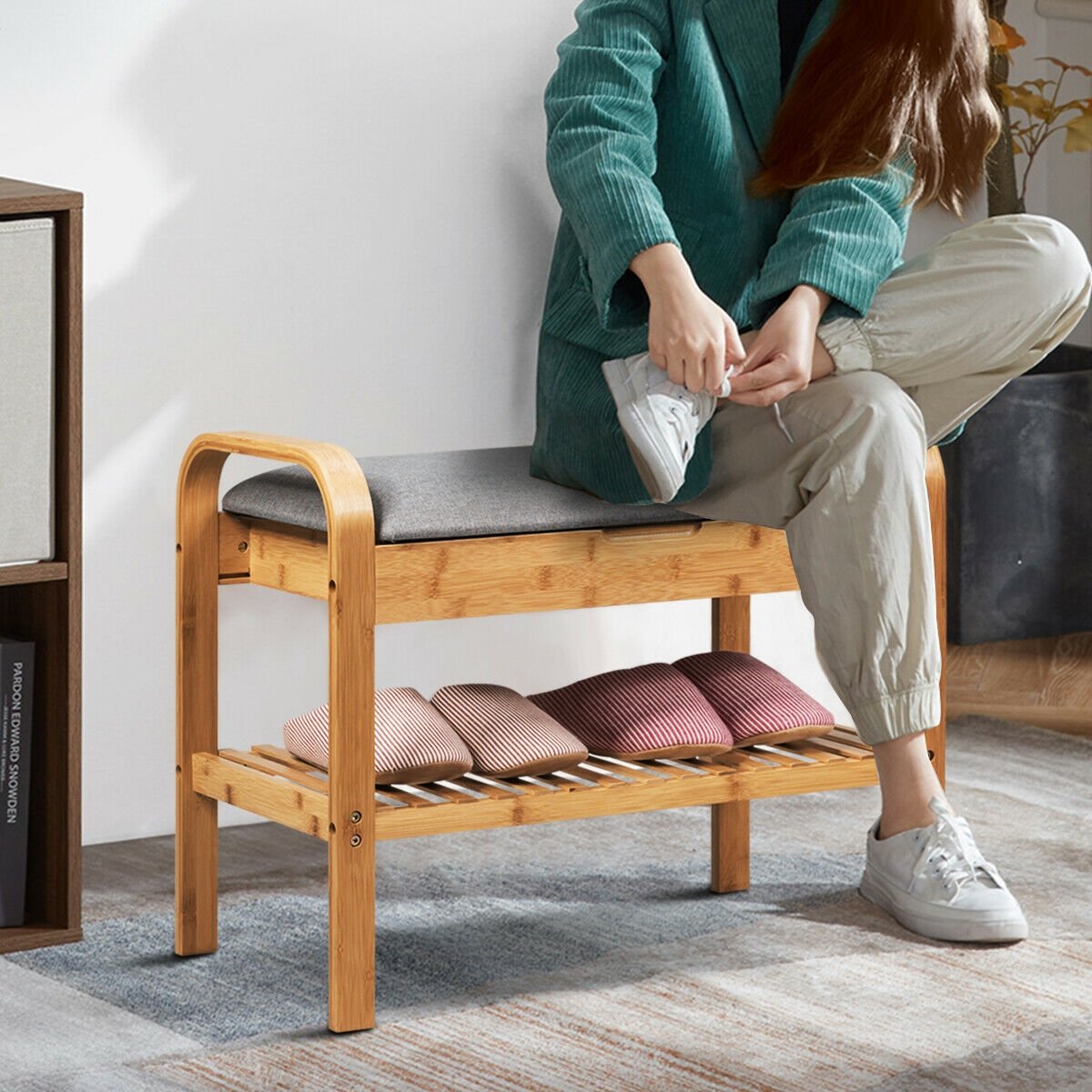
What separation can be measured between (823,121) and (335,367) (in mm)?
620

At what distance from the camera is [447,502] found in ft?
5.36

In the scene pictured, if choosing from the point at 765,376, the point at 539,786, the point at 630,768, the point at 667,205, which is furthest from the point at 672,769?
the point at 667,205

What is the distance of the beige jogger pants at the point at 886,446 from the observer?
1680 millimetres

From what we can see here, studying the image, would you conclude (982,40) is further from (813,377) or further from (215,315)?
(215,315)

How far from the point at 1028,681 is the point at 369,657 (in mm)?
1509

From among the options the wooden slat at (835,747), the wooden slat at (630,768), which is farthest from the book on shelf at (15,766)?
the wooden slat at (835,747)

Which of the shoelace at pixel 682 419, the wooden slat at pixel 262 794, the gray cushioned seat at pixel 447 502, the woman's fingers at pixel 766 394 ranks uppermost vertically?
the woman's fingers at pixel 766 394

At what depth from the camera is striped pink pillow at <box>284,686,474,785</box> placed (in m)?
1.65

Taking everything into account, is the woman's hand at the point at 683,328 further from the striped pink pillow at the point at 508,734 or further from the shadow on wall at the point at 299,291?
the shadow on wall at the point at 299,291

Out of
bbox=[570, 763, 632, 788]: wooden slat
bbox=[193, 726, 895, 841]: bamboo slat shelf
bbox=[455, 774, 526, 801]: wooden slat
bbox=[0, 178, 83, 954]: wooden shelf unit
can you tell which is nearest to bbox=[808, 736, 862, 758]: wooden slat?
bbox=[193, 726, 895, 841]: bamboo slat shelf

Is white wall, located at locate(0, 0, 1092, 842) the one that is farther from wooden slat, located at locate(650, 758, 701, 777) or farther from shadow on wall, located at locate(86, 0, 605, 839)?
wooden slat, located at locate(650, 758, 701, 777)

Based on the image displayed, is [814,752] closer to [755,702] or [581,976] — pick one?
[755,702]

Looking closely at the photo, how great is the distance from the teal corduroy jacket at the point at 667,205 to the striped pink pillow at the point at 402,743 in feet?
0.76

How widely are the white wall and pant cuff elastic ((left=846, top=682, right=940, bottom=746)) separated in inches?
26.4
